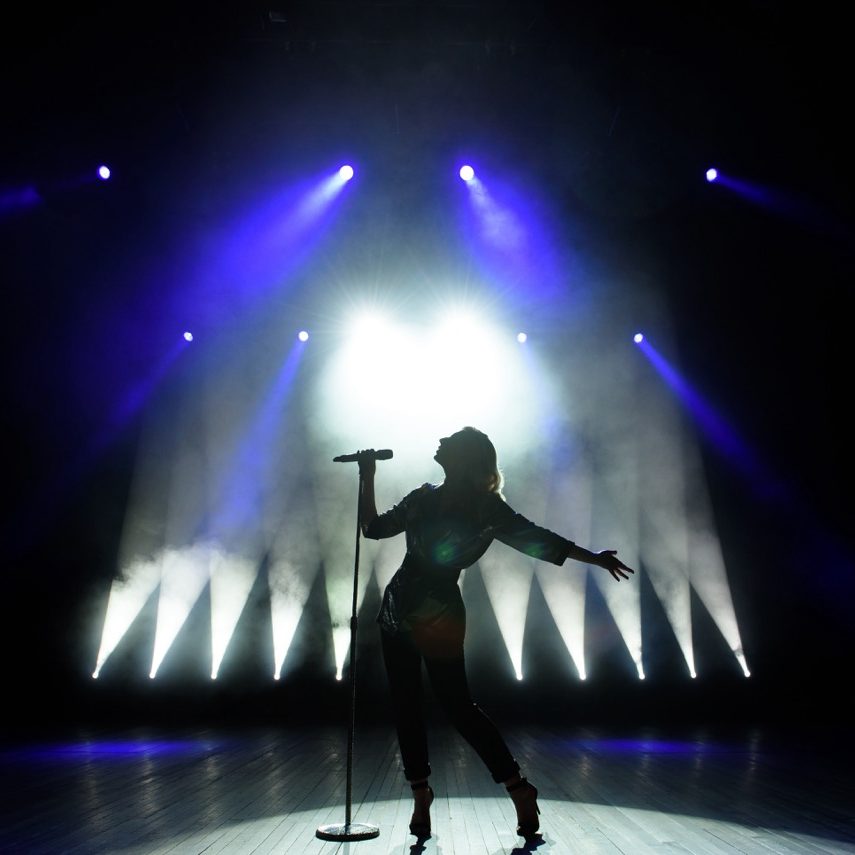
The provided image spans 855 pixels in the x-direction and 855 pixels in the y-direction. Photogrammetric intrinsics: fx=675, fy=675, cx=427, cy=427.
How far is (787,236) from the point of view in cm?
656

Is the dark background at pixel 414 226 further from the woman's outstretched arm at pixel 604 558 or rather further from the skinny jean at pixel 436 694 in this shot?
the skinny jean at pixel 436 694

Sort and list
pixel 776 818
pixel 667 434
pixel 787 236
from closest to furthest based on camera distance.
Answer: pixel 776 818 → pixel 787 236 → pixel 667 434

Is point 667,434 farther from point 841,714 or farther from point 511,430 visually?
point 841,714

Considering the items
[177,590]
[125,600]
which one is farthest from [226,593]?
[125,600]

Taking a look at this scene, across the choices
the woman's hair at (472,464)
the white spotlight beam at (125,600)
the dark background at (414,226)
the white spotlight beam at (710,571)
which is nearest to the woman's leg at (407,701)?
the woman's hair at (472,464)

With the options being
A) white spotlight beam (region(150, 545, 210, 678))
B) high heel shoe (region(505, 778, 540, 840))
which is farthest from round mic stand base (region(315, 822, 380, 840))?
white spotlight beam (region(150, 545, 210, 678))

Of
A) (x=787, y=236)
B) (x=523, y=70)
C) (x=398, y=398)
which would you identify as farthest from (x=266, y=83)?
(x=787, y=236)

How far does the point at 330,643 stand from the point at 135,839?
202 inches

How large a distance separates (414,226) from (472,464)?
16.6ft

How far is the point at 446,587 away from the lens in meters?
2.26

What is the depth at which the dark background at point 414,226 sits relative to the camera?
16.6 feet

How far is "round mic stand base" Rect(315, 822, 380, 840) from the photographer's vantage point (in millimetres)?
2279

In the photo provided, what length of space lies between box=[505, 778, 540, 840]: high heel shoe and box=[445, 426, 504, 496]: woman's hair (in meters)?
0.96

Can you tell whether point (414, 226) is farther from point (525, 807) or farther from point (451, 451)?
point (525, 807)
